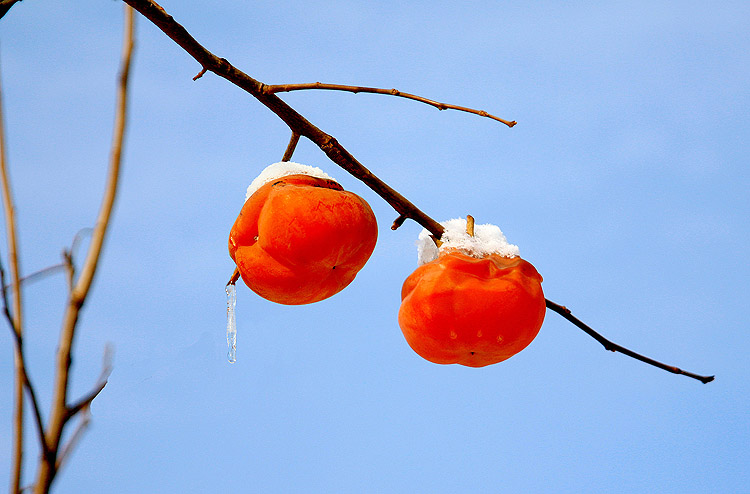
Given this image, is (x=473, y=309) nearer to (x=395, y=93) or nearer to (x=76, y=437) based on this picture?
(x=395, y=93)

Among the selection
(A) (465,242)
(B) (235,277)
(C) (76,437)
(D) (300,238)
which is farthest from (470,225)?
(C) (76,437)

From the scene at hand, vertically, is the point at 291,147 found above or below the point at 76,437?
above

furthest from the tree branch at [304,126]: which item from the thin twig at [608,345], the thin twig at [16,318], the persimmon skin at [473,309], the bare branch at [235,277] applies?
the thin twig at [16,318]

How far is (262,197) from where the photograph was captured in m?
1.23

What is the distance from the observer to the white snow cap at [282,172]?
4.25 feet

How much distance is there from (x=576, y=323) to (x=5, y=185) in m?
1.06

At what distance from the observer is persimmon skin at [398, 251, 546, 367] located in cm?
110

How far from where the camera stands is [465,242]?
3.94 feet

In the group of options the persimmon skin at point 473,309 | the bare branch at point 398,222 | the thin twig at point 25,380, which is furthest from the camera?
the bare branch at point 398,222

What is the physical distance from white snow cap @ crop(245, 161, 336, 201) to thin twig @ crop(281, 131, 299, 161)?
1cm

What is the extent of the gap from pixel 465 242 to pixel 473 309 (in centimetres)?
15

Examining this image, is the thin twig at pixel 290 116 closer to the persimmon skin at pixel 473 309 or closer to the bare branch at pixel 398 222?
the bare branch at pixel 398 222

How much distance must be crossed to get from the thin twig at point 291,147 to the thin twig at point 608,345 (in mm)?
580

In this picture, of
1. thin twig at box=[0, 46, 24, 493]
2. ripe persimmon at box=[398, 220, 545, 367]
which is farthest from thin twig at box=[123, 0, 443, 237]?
thin twig at box=[0, 46, 24, 493]
